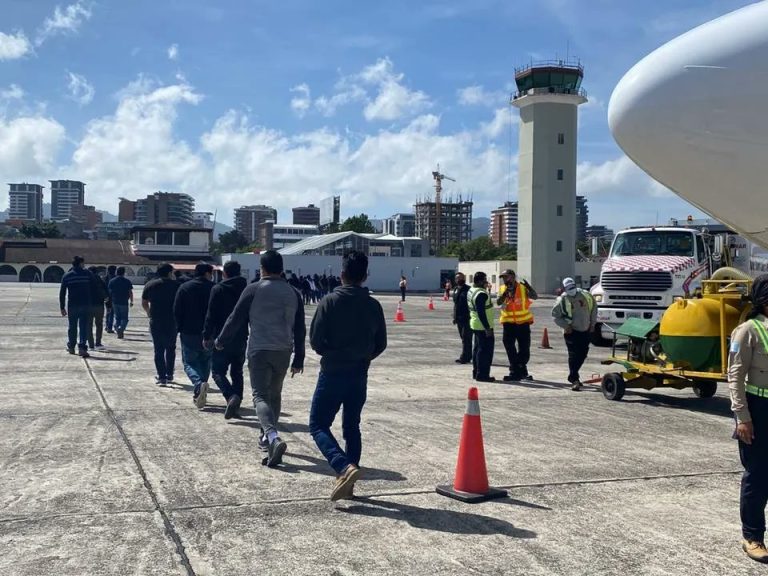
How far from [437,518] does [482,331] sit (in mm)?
6952

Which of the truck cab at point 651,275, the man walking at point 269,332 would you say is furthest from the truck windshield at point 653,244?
the man walking at point 269,332

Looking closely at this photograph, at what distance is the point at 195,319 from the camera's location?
934 centimetres

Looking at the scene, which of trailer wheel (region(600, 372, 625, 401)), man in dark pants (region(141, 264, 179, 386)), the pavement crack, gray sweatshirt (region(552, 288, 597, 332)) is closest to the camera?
the pavement crack

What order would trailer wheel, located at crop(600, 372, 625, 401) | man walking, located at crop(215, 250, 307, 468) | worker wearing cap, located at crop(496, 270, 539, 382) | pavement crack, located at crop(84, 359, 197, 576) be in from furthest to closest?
1. worker wearing cap, located at crop(496, 270, 539, 382)
2. trailer wheel, located at crop(600, 372, 625, 401)
3. man walking, located at crop(215, 250, 307, 468)
4. pavement crack, located at crop(84, 359, 197, 576)

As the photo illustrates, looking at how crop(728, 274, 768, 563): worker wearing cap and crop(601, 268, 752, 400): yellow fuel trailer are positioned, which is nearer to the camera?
crop(728, 274, 768, 563): worker wearing cap

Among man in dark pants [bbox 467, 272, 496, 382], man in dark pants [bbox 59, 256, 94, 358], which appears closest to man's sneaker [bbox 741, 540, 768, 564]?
man in dark pants [bbox 467, 272, 496, 382]

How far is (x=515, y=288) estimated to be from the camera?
40.3 feet

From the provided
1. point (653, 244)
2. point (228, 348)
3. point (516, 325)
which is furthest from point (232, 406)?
point (653, 244)

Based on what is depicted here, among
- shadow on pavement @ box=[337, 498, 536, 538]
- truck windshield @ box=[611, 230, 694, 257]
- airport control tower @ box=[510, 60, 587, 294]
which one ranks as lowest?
shadow on pavement @ box=[337, 498, 536, 538]

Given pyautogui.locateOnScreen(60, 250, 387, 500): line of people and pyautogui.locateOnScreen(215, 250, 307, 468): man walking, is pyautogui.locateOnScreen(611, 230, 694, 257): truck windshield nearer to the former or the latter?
pyautogui.locateOnScreen(60, 250, 387, 500): line of people

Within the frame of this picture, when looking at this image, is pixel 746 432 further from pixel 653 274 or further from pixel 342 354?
pixel 653 274

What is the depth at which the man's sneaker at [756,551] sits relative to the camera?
4484 mm

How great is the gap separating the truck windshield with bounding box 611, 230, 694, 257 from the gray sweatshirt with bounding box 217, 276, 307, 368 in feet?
42.8

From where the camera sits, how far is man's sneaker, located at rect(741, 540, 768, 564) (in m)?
4.48
